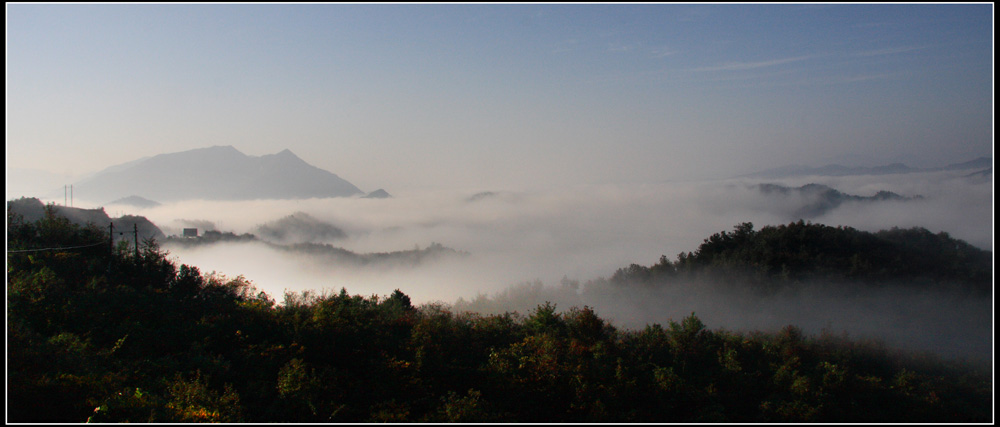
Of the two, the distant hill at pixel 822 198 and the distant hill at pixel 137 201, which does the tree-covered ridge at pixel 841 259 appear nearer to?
the distant hill at pixel 822 198

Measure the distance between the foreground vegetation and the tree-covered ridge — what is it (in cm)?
948

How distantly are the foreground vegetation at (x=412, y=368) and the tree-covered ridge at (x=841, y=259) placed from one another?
9478 millimetres

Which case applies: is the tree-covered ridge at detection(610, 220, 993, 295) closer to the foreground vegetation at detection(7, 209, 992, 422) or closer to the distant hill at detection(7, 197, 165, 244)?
the foreground vegetation at detection(7, 209, 992, 422)

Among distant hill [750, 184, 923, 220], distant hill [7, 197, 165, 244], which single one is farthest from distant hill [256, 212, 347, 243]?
distant hill [750, 184, 923, 220]

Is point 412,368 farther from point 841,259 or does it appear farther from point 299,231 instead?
point 299,231

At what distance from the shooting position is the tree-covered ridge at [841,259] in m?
25.2

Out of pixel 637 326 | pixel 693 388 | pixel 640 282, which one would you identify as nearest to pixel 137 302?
pixel 693 388

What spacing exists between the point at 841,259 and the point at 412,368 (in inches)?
846

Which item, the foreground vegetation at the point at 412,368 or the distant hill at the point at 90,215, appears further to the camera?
→ the distant hill at the point at 90,215

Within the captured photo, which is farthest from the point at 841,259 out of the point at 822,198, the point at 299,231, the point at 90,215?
the point at 299,231

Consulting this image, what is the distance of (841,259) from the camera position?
25.9 meters

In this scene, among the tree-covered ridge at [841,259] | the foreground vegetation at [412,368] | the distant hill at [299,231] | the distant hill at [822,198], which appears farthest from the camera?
the distant hill at [299,231]

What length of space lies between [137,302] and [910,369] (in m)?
21.9

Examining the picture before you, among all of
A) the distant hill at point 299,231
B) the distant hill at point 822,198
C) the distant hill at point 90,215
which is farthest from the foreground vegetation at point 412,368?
the distant hill at point 299,231
